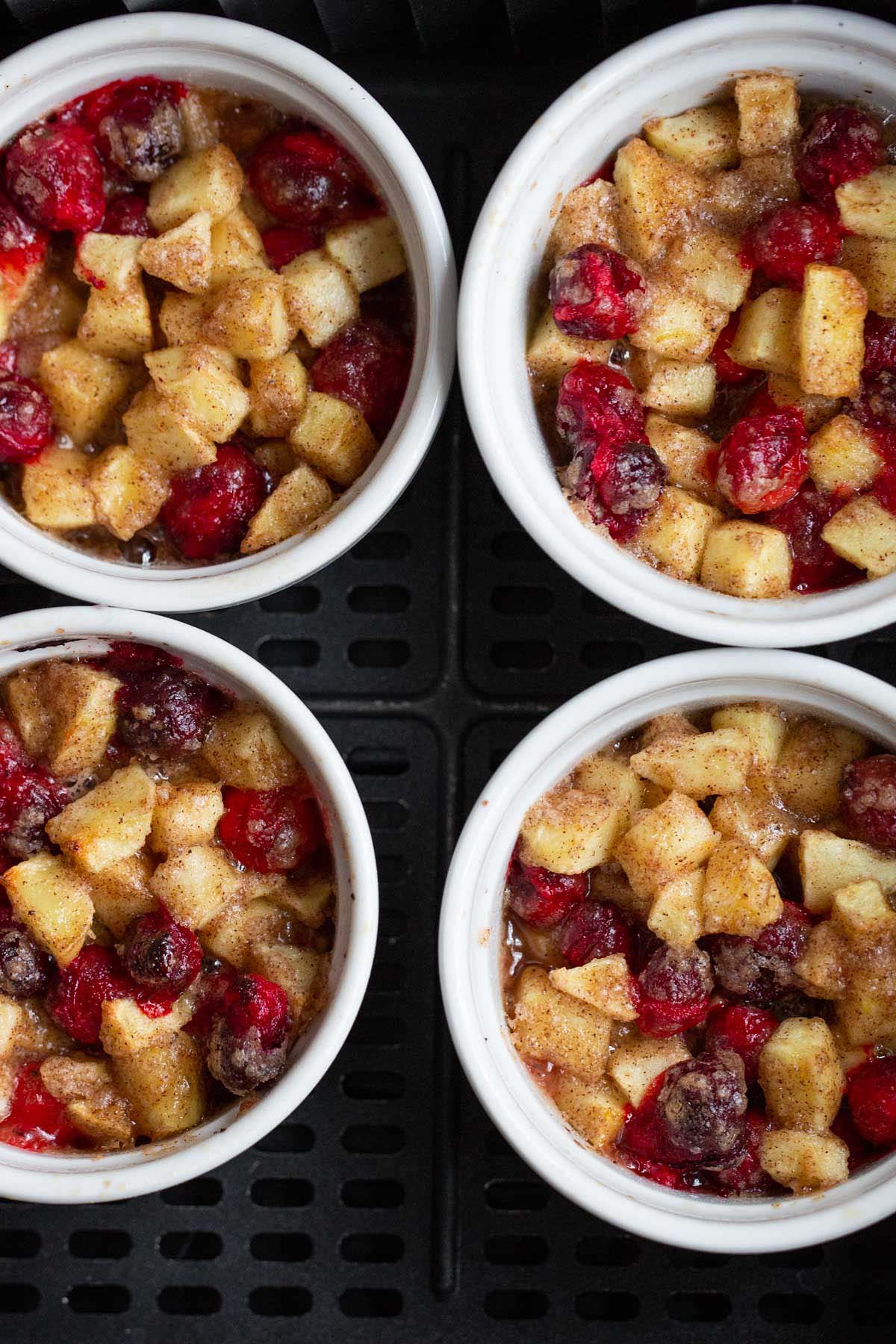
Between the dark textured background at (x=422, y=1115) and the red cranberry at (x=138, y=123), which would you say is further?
the dark textured background at (x=422, y=1115)

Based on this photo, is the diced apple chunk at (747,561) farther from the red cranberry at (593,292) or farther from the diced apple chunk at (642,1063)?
the diced apple chunk at (642,1063)

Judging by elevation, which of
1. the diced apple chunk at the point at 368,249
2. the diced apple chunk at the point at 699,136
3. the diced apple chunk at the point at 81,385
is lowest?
the diced apple chunk at the point at 81,385

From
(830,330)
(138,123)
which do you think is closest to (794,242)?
Result: (830,330)

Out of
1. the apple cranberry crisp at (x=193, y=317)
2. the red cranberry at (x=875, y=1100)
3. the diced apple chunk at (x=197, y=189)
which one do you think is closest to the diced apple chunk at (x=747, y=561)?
the apple cranberry crisp at (x=193, y=317)

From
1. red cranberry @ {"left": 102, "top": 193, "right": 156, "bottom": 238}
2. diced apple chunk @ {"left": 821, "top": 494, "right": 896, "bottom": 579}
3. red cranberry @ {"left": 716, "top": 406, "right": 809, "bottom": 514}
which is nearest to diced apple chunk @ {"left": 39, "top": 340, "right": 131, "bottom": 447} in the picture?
red cranberry @ {"left": 102, "top": 193, "right": 156, "bottom": 238}

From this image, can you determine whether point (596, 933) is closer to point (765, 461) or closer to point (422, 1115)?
point (422, 1115)

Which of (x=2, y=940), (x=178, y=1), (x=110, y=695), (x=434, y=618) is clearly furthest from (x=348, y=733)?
(x=178, y=1)
